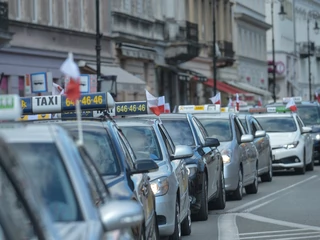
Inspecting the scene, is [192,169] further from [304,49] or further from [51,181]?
[304,49]

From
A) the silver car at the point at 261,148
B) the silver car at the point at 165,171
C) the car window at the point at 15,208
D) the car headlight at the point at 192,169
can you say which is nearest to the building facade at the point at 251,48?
the silver car at the point at 261,148

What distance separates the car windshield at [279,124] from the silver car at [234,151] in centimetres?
664

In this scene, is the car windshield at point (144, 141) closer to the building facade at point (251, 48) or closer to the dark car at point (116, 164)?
the dark car at point (116, 164)

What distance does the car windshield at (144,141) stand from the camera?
12.8 m

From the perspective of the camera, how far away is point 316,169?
30609 millimetres

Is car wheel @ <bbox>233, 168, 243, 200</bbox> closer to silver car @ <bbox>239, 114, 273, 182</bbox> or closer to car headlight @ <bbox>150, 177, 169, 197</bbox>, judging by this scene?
silver car @ <bbox>239, 114, 273, 182</bbox>

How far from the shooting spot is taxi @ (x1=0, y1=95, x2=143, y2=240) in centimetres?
531

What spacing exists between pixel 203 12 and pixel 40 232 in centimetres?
5355

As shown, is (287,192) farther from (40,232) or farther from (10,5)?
(40,232)

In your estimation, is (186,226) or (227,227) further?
(227,227)

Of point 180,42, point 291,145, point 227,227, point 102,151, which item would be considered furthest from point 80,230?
point 180,42

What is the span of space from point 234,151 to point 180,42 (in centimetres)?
3027

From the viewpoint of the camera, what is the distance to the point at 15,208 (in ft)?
16.8

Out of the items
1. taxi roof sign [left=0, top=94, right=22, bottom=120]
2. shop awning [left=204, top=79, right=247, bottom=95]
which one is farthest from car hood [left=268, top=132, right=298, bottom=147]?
shop awning [left=204, top=79, right=247, bottom=95]
